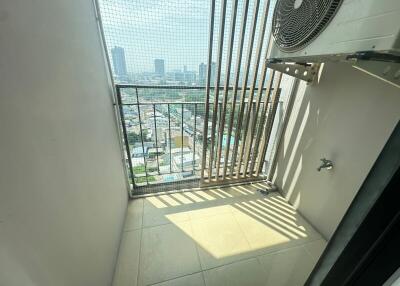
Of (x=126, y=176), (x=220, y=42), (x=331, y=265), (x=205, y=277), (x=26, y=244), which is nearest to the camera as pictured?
(x=26, y=244)

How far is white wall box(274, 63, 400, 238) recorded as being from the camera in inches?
35.9

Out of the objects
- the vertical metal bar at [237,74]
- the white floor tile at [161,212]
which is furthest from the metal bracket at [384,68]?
the white floor tile at [161,212]

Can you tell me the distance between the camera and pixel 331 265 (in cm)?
52

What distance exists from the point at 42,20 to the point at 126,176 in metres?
1.22

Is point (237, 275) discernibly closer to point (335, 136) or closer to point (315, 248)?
point (315, 248)

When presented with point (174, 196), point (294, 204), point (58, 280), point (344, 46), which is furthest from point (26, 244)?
point (294, 204)

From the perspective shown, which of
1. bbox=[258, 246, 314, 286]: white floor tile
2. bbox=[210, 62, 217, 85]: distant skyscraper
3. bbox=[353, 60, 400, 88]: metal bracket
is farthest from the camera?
bbox=[210, 62, 217, 85]: distant skyscraper

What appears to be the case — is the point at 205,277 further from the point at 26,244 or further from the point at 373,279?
the point at 26,244

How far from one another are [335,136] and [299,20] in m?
0.82

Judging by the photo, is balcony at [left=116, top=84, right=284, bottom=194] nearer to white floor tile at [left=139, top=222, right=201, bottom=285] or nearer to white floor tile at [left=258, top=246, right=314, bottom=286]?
white floor tile at [left=139, top=222, right=201, bottom=285]

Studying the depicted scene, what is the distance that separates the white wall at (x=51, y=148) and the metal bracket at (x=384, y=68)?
1032 millimetres

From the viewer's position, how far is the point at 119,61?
1.13 m

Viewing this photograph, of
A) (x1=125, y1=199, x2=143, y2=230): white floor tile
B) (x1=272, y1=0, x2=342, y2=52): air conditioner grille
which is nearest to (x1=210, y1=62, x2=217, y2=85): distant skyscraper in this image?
(x1=272, y1=0, x2=342, y2=52): air conditioner grille

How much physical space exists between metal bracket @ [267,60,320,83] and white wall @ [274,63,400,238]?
8cm
